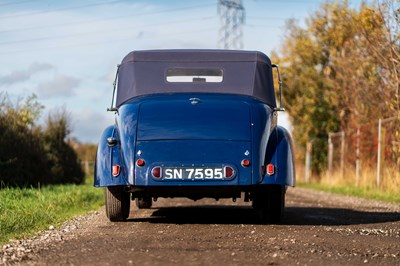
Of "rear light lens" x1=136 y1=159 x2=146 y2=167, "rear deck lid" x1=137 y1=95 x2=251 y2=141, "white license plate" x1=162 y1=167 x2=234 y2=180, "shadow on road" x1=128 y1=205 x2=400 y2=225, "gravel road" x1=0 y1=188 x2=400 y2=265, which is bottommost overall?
"gravel road" x1=0 y1=188 x2=400 y2=265

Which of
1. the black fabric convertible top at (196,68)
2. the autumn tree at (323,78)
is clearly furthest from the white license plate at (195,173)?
the autumn tree at (323,78)

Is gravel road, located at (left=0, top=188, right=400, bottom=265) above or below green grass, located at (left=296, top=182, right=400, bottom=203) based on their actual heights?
below

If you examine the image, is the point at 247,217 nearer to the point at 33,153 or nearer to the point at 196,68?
the point at 196,68

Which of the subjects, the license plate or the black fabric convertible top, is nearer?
the license plate

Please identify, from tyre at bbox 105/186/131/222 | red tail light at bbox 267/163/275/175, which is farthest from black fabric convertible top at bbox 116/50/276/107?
red tail light at bbox 267/163/275/175

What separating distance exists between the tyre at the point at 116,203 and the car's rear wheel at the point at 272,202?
1748mm

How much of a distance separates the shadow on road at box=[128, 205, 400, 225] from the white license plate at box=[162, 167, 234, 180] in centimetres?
117

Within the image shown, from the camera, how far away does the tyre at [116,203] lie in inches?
426

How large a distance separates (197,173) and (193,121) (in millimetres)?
669

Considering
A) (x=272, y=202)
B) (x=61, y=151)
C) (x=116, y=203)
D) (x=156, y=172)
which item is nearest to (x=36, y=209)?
(x=116, y=203)

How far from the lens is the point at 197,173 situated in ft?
32.8

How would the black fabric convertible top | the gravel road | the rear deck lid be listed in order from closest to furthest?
the gravel road
the rear deck lid
the black fabric convertible top

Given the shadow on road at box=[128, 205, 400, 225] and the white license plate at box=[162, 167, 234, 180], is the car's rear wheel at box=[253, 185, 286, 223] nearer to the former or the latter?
the shadow on road at box=[128, 205, 400, 225]

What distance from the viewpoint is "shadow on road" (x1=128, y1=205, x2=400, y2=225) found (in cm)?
1126
